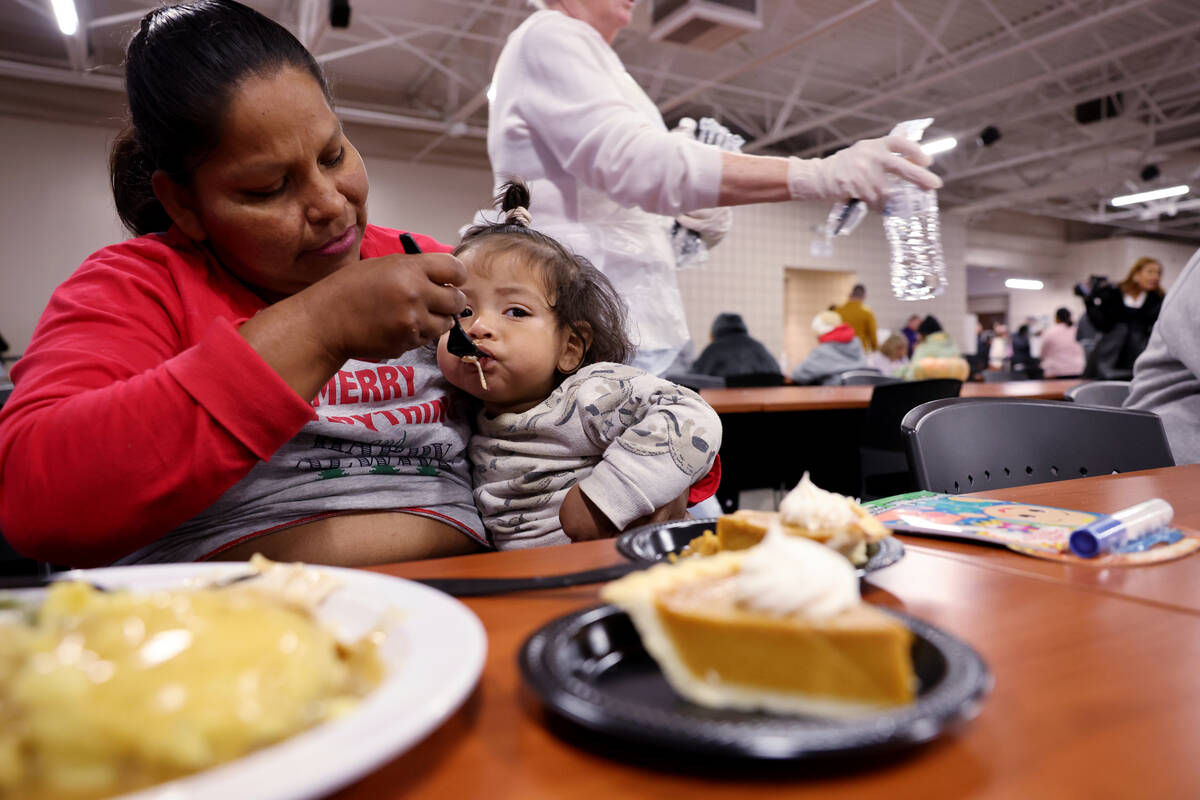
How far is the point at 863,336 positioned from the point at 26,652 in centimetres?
1006

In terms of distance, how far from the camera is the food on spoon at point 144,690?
0.29 m

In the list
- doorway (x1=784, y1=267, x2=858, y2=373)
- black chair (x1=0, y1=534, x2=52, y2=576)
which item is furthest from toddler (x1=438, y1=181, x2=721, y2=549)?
doorway (x1=784, y1=267, x2=858, y2=373)

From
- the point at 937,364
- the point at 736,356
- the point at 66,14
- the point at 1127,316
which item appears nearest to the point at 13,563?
the point at 937,364

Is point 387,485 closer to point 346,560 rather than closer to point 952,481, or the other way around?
point 346,560

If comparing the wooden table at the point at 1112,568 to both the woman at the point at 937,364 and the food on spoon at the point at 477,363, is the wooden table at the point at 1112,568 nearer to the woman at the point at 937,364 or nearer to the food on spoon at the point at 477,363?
the food on spoon at the point at 477,363

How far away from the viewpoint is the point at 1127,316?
244 inches

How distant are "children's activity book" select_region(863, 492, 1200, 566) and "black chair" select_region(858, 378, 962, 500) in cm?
225

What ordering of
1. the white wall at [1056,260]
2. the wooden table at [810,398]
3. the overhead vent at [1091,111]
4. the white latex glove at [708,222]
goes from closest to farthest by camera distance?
1. the white latex glove at [708,222]
2. the wooden table at [810,398]
3. the overhead vent at [1091,111]
4. the white wall at [1056,260]

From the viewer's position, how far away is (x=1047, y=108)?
998 centimetres

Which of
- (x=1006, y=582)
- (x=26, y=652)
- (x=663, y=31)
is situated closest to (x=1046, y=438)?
(x=1006, y=582)

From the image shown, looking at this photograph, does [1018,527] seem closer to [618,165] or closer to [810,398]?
[618,165]

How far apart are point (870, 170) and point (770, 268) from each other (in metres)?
11.8

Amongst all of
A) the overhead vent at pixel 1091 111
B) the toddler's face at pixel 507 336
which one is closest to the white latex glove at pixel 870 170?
the toddler's face at pixel 507 336

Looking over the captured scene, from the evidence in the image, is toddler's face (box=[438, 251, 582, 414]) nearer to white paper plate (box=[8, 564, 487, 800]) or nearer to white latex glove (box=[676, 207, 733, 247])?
white paper plate (box=[8, 564, 487, 800])
